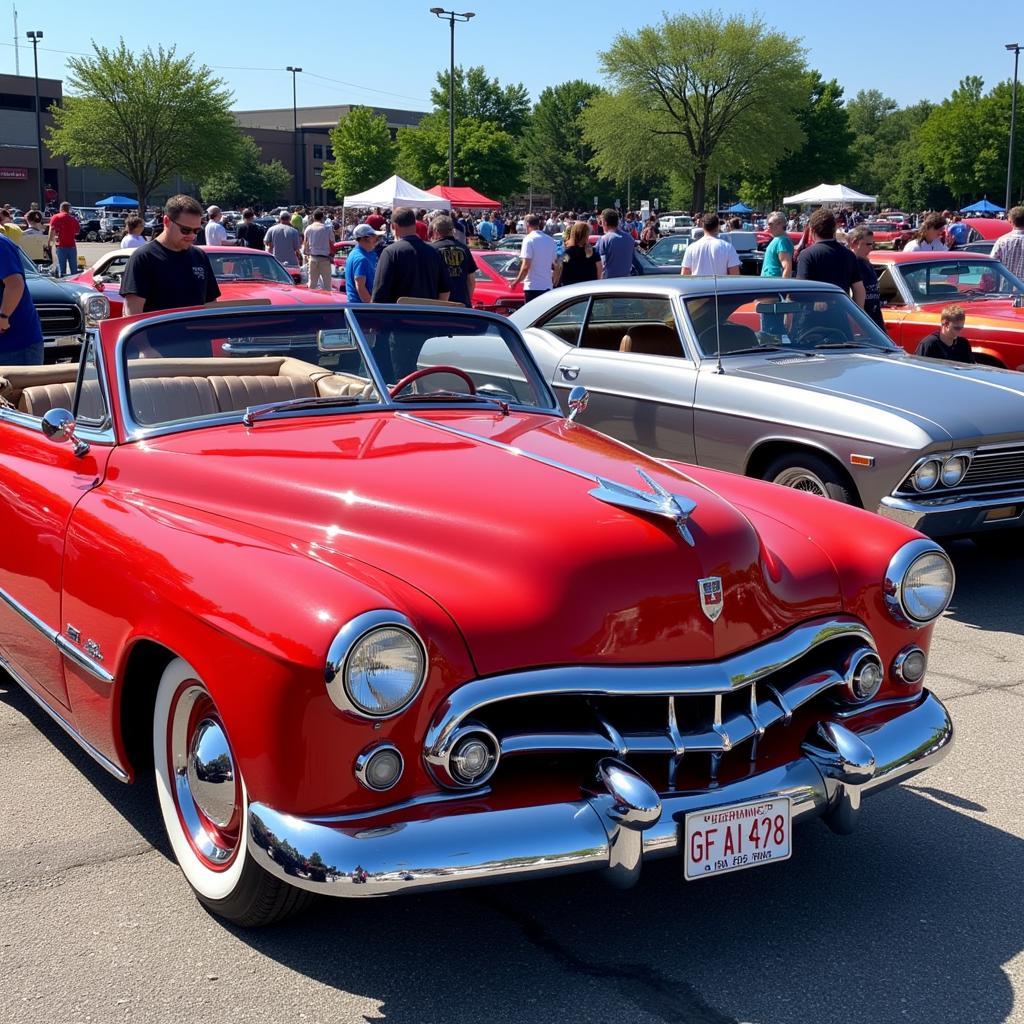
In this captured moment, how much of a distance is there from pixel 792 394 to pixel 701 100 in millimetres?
64294

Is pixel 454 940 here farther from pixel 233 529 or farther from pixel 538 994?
pixel 233 529

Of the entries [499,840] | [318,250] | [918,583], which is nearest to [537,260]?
[318,250]

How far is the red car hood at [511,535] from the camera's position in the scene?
296 centimetres

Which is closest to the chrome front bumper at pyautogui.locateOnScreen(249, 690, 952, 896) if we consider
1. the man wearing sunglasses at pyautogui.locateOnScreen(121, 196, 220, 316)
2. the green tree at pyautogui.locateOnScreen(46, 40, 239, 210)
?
the man wearing sunglasses at pyautogui.locateOnScreen(121, 196, 220, 316)

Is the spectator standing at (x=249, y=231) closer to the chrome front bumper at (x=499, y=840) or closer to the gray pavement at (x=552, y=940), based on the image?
the gray pavement at (x=552, y=940)

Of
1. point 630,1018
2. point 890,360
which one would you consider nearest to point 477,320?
point 630,1018

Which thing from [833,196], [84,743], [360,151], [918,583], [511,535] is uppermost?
[360,151]

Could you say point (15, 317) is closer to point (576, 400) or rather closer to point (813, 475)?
point (576, 400)

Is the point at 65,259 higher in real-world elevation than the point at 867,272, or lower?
higher

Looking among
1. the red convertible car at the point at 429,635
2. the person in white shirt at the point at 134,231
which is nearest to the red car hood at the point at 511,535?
the red convertible car at the point at 429,635

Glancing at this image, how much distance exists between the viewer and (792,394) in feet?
22.1

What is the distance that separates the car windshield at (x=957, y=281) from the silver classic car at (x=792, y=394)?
3254mm

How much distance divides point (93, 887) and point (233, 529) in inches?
41.8

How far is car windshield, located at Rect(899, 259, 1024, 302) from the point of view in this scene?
35.5ft
